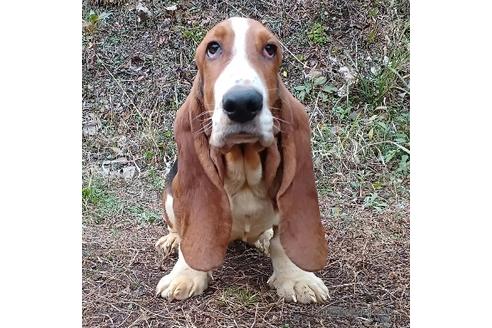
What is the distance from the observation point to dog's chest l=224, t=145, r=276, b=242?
8.62ft

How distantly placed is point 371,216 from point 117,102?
1.47 metres

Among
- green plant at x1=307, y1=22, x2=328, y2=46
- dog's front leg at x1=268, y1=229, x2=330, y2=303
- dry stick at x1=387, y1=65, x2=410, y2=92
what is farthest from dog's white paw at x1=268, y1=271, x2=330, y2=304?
green plant at x1=307, y1=22, x2=328, y2=46

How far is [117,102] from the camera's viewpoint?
3.59m

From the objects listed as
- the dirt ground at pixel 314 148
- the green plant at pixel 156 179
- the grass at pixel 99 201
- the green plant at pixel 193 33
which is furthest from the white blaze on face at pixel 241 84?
the green plant at pixel 193 33

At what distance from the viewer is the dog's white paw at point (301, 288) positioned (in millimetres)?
2709

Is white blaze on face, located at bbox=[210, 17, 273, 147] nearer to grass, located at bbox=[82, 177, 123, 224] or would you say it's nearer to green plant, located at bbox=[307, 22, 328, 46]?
grass, located at bbox=[82, 177, 123, 224]

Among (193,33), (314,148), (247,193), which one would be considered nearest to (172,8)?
(193,33)

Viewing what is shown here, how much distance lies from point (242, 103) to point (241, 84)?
7 cm

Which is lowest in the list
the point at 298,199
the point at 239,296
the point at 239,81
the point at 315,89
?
the point at 239,296

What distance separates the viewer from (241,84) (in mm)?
2189

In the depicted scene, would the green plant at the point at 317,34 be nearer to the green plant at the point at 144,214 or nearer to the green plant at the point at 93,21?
the green plant at the point at 93,21

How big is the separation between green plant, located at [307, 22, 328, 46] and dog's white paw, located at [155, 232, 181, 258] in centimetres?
161

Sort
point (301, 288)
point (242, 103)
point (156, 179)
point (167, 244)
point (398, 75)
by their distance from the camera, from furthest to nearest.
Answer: point (398, 75) < point (156, 179) < point (167, 244) < point (301, 288) < point (242, 103)

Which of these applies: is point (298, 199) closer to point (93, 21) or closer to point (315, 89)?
point (93, 21)
